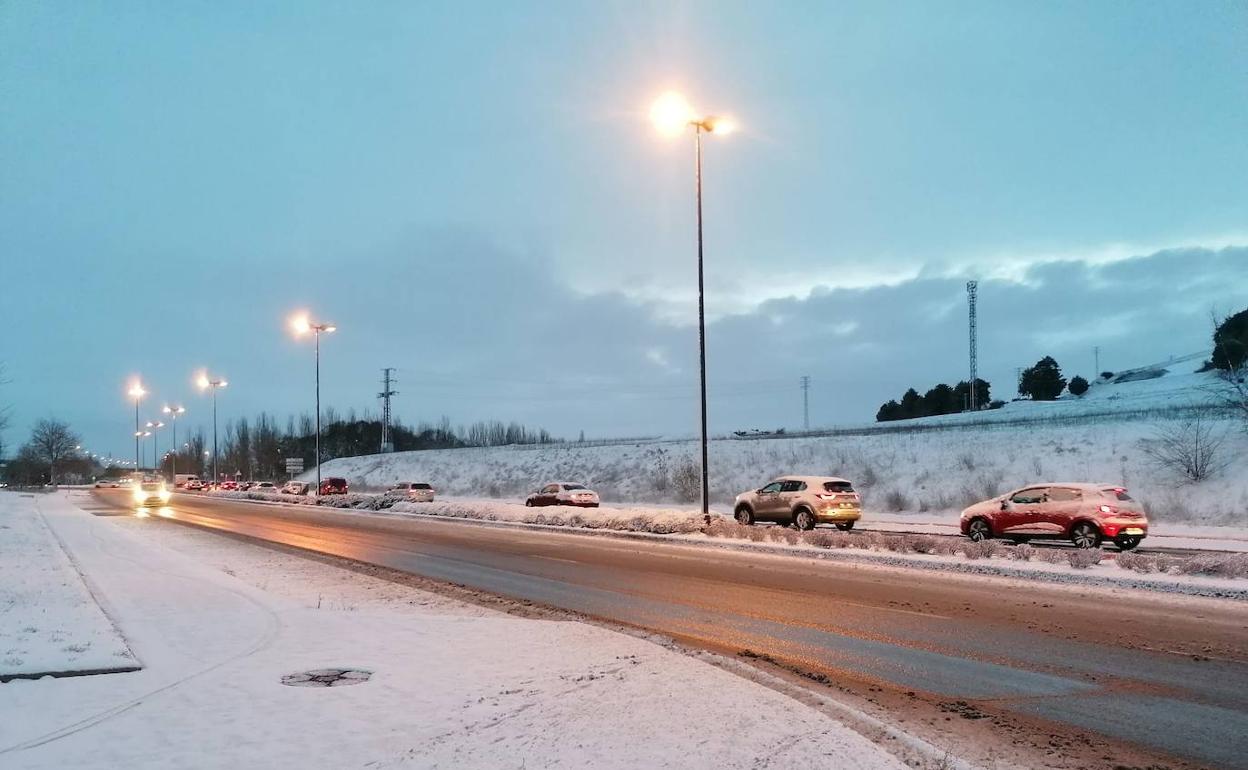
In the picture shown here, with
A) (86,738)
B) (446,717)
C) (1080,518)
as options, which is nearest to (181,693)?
(86,738)

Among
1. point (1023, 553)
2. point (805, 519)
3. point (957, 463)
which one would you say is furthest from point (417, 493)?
point (1023, 553)

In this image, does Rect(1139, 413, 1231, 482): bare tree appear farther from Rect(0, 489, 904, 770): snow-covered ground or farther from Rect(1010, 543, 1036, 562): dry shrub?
Rect(0, 489, 904, 770): snow-covered ground

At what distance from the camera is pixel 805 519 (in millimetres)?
26953

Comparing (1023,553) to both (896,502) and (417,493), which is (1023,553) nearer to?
(896,502)

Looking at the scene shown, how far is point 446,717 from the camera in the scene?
22.0ft

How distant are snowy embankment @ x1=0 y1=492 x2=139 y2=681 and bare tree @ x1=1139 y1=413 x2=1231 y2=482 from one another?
122 feet

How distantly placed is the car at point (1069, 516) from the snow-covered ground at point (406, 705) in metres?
15.1

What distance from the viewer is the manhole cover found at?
7805mm

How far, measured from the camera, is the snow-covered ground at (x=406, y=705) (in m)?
5.87

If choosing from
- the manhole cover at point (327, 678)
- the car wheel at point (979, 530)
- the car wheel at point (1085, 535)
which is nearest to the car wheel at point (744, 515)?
the car wheel at point (979, 530)

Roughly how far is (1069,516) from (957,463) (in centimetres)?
2434

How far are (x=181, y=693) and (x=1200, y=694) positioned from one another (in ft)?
29.5

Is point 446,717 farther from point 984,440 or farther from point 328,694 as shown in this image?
point 984,440

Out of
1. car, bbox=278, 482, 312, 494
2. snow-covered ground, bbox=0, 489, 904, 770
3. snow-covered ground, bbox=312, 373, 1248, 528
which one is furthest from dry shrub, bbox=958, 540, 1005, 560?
car, bbox=278, 482, 312, 494
